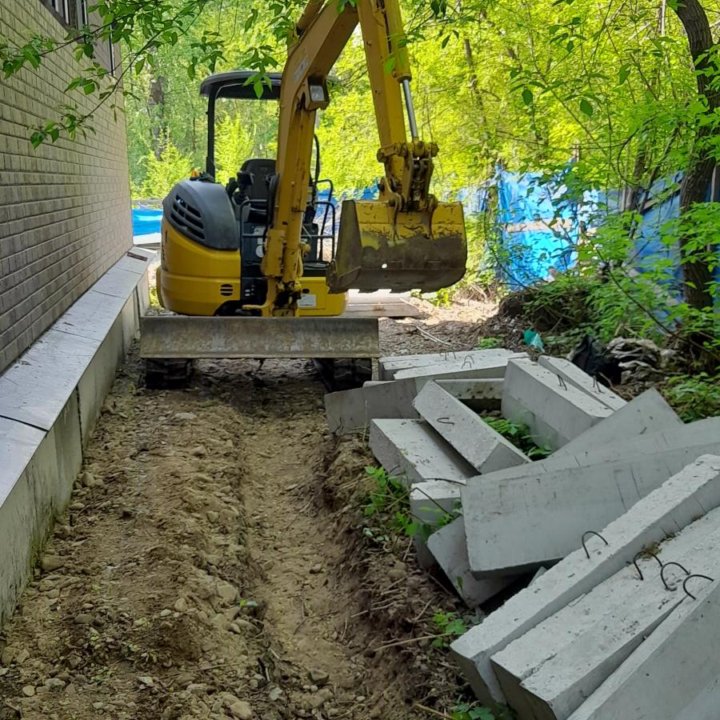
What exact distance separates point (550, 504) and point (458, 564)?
55cm

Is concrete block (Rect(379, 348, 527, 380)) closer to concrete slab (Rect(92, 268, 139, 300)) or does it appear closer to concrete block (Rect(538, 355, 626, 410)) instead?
concrete block (Rect(538, 355, 626, 410))

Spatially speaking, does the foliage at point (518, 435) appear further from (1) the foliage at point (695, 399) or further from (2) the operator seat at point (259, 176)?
(2) the operator seat at point (259, 176)

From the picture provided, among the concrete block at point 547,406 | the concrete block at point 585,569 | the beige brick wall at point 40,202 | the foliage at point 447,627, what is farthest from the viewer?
the beige brick wall at point 40,202

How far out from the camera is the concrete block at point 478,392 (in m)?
5.36

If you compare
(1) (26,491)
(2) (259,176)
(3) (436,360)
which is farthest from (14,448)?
(2) (259,176)

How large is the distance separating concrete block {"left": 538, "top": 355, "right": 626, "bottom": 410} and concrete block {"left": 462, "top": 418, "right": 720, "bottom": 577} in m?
1.07

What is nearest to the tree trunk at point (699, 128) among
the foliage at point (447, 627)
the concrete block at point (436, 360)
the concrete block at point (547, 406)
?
the concrete block at point (436, 360)

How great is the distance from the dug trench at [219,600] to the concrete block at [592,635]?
0.52 m

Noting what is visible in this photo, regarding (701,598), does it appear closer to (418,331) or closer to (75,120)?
(75,120)

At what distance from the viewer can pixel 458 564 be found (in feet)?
12.0

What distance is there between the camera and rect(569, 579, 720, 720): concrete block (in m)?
2.29

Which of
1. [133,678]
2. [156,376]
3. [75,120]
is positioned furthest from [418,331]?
[133,678]

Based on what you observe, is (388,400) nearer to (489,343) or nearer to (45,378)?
(45,378)

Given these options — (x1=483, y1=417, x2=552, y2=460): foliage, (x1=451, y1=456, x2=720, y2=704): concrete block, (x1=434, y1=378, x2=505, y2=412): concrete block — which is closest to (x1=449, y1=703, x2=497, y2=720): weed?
(x1=451, y1=456, x2=720, y2=704): concrete block
